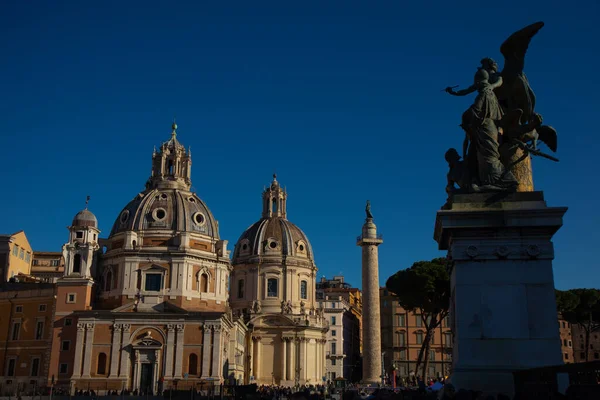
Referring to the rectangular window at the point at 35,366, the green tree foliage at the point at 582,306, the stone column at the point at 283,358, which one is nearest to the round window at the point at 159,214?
the rectangular window at the point at 35,366

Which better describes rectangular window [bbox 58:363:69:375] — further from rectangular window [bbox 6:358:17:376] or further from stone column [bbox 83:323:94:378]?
rectangular window [bbox 6:358:17:376]

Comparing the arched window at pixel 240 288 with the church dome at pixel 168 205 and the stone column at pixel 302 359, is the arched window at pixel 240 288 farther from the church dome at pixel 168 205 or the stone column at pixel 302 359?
the church dome at pixel 168 205

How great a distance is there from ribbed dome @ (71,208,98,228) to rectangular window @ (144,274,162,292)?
965 centimetres

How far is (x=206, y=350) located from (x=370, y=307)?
1700cm

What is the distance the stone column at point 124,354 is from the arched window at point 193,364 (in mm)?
5275

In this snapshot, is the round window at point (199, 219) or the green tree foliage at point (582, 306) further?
the round window at point (199, 219)

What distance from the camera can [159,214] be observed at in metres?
64.4

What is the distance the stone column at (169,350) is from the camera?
5666 centimetres

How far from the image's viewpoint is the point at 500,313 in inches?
421

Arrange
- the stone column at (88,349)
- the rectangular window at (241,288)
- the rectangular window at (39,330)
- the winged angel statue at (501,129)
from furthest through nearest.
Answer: the rectangular window at (241,288)
the rectangular window at (39,330)
the stone column at (88,349)
the winged angel statue at (501,129)

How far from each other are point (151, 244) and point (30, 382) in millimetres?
16324

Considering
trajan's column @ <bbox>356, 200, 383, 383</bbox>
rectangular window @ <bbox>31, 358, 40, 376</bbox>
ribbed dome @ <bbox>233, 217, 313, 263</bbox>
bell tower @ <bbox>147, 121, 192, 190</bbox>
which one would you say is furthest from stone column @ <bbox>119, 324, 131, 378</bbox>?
ribbed dome @ <bbox>233, 217, 313, 263</bbox>

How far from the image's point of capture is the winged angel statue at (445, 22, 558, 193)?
38.1 feet

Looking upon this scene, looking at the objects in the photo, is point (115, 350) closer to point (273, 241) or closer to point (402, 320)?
point (273, 241)
